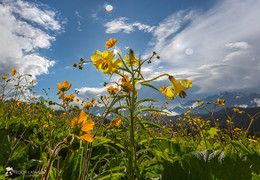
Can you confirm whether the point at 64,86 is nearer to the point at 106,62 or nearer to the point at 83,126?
the point at 106,62

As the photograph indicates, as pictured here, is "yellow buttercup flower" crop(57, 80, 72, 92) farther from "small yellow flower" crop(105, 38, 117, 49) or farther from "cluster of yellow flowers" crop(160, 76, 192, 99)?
"cluster of yellow flowers" crop(160, 76, 192, 99)

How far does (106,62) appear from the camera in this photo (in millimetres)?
1299

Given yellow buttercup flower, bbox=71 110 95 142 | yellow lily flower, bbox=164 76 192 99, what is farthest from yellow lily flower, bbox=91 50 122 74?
yellow buttercup flower, bbox=71 110 95 142

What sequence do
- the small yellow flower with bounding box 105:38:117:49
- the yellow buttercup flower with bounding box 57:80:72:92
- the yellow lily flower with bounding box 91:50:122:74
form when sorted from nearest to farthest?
the yellow lily flower with bounding box 91:50:122:74 < the small yellow flower with bounding box 105:38:117:49 < the yellow buttercup flower with bounding box 57:80:72:92

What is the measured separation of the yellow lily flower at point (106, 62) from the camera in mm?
1241

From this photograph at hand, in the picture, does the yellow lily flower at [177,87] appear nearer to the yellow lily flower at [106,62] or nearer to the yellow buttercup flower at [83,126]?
the yellow lily flower at [106,62]

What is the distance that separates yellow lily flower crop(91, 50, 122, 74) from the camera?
1241mm

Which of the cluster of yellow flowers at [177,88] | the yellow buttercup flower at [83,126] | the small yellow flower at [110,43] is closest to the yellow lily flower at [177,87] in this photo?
the cluster of yellow flowers at [177,88]

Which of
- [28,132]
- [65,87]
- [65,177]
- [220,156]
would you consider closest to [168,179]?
[220,156]

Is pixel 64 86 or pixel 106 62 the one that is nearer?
pixel 106 62

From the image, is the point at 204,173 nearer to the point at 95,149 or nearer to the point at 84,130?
the point at 84,130

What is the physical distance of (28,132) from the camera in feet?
8.16

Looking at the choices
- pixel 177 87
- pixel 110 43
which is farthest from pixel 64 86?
pixel 177 87

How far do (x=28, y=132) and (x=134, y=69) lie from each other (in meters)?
2.11
